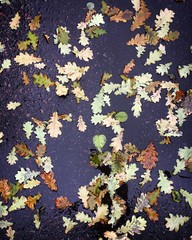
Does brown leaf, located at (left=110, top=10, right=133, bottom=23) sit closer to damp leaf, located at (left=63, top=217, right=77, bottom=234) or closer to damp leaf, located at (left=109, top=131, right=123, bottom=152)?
damp leaf, located at (left=109, top=131, right=123, bottom=152)

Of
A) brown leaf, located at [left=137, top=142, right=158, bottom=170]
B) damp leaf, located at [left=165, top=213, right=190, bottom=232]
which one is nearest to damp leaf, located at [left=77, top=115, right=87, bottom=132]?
brown leaf, located at [left=137, top=142, right=158, bottom=170]

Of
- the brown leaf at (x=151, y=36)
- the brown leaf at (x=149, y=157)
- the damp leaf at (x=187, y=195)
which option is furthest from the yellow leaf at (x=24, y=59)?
the damp leaf at (x=187, y=195)

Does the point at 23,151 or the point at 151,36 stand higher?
the point at 151,36

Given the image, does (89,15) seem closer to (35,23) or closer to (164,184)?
(35,23)

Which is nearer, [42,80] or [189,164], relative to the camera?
[189,164]

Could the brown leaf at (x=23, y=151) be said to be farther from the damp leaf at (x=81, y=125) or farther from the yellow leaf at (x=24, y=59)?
the yellow leaf at (x=24, y=59)

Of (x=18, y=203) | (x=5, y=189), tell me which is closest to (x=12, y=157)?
(x=5, y=189)
